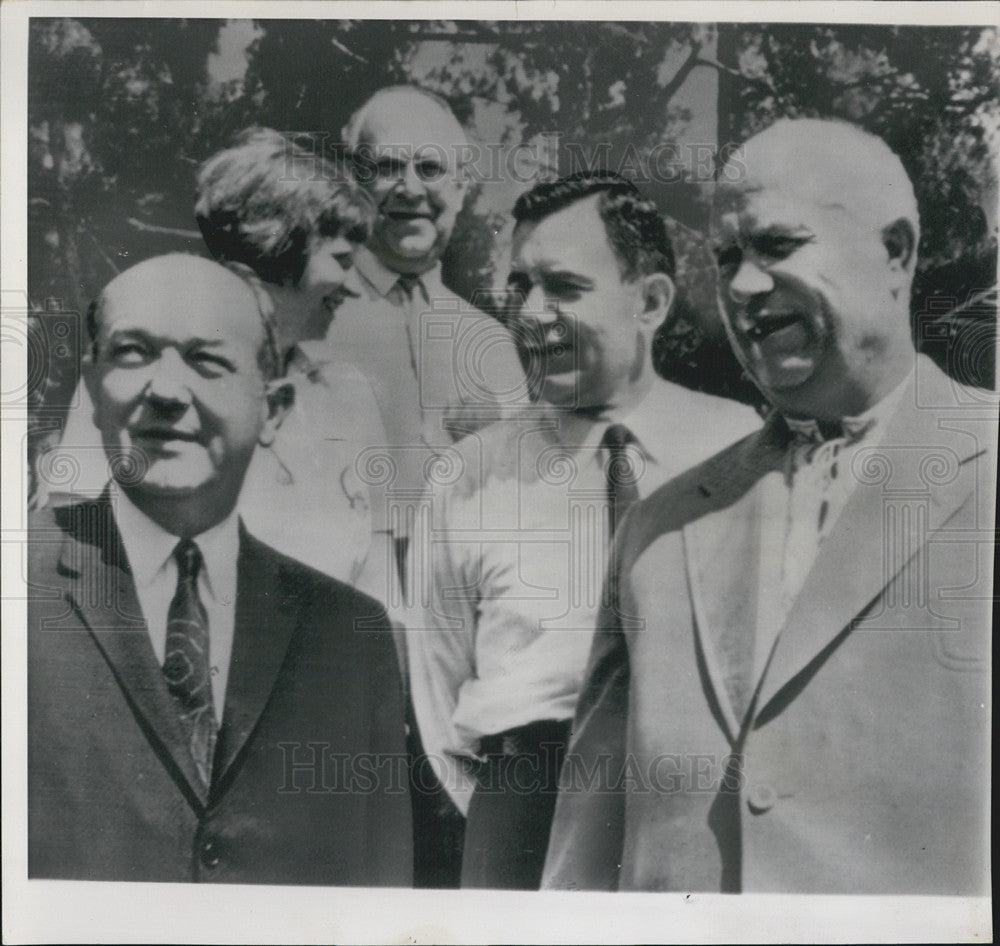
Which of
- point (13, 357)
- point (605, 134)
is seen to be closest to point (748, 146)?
point (605, 134)

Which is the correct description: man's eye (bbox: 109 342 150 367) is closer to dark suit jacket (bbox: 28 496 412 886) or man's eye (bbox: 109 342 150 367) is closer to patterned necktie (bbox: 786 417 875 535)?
dark suit jacket (bbox: 28 496 412 886)

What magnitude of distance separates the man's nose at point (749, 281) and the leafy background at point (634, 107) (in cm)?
4

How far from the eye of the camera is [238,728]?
134cm

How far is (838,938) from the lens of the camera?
1342mm

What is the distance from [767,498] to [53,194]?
1.25 m

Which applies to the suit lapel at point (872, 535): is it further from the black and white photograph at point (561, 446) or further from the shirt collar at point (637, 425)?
the shirt collar at point (637, 425)

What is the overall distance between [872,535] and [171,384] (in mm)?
1145

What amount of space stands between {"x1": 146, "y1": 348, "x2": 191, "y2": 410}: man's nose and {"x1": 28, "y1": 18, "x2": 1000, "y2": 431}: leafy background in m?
0.17

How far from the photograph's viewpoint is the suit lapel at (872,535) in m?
1.32

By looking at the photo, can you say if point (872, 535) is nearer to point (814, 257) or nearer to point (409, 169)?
point (814, 257)

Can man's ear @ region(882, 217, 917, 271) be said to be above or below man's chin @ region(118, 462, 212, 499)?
above

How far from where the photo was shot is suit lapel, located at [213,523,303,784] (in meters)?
1.33

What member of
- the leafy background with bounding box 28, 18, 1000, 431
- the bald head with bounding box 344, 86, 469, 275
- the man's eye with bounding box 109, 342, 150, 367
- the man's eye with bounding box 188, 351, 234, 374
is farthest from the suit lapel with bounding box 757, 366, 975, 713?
the man's eye with bounding box 109, 342, 150, 367

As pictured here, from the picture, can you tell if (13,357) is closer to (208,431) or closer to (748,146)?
(208,431)
